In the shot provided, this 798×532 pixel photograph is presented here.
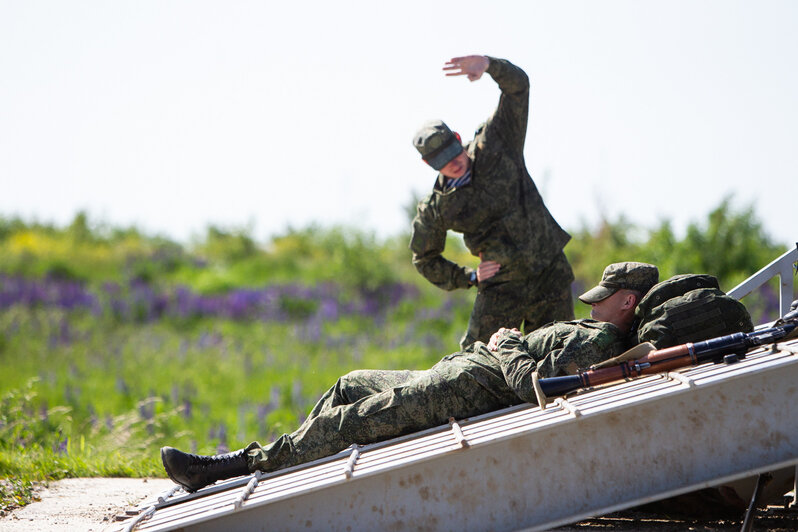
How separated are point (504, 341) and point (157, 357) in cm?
920

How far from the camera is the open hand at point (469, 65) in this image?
6.08m

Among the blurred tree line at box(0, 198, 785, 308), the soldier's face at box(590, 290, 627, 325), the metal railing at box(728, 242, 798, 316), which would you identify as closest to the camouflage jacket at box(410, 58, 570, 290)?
the metal railing at box(728, 242, 798, 316)

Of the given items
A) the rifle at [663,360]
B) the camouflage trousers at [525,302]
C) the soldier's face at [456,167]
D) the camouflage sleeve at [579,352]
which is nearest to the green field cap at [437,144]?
the soldier's face at [456,167]

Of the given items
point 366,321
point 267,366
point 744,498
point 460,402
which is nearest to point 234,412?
point 267,366

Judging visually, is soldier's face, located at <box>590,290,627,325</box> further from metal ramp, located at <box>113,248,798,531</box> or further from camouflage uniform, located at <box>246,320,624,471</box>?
metal ramp, located at <box>113,248,798,531</box>

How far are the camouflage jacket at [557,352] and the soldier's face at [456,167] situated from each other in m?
1.80

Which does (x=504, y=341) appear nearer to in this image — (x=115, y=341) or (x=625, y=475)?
(x=625, y=475)

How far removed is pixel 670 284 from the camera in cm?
474

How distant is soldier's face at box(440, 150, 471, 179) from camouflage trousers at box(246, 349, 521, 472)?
1768 mm

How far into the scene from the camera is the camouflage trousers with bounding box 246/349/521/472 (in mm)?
4941

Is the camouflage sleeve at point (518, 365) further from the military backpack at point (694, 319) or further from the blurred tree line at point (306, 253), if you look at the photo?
the blurred tree line at point (306, 253)

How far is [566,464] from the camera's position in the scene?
4.24 m

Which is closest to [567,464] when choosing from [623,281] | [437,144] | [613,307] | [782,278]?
[613,307]

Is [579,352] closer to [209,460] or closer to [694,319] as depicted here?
[694,319]
